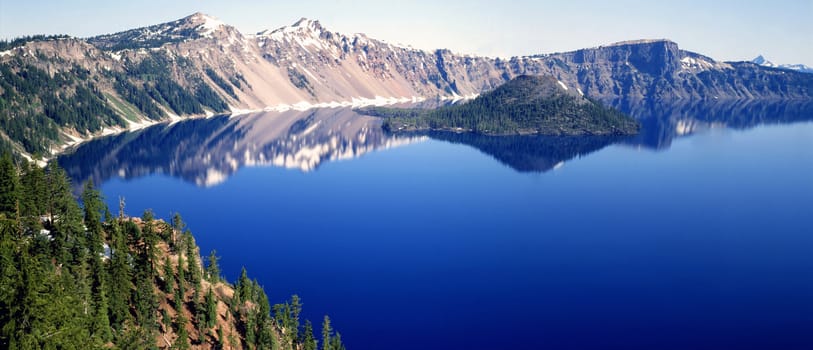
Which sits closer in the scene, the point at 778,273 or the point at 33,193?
the point at 33,193

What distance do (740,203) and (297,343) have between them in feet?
475

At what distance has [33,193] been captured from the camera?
7619 cm

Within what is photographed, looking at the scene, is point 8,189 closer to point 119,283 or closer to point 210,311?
point 119,283

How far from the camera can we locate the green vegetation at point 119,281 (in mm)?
54625

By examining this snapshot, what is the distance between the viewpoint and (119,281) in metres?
66.1

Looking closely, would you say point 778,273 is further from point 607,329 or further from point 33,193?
point 33,193

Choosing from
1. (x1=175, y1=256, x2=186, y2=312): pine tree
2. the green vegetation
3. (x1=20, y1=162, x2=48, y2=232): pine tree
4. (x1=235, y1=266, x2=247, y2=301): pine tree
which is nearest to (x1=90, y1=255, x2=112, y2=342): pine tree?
the green vegetation

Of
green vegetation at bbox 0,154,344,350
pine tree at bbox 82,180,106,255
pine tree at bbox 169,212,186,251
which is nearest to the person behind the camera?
green vegetation at bbox 0,154,344,350

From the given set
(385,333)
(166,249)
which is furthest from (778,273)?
(166,249)

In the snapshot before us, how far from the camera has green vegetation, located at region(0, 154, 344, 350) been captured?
179 ft

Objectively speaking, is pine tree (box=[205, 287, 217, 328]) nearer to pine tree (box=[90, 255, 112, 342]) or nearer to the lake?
pine tree (box=[90, 255, 112, 342])

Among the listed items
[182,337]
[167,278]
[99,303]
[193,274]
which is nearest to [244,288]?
[193,274]

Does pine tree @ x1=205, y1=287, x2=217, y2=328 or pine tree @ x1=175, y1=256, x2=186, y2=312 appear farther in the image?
pine tree @ x1=175, y1=256, x2=186, y2=312

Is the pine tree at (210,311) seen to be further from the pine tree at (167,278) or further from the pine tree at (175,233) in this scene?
the pine tree at (175,233)
